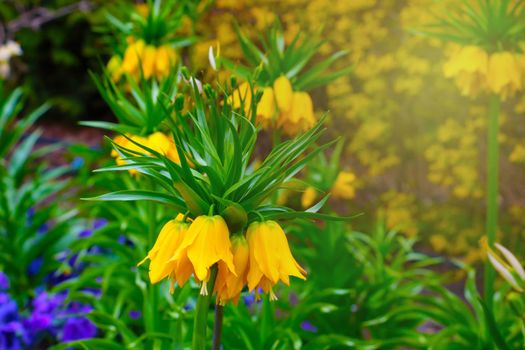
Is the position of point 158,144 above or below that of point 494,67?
below

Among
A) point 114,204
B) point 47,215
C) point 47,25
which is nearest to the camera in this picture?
point 114,204

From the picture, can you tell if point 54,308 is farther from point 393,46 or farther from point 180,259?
point 393,46

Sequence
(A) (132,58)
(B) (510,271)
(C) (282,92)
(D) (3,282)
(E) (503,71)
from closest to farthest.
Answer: (B) (510,271)
(C) (282,92)
(E) (503,71)
(A) (132,58)
(D) (3,282)

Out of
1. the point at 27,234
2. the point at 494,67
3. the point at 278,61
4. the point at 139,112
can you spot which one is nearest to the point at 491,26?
the point at 494,67

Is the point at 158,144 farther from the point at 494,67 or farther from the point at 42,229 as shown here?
the point at 42,229

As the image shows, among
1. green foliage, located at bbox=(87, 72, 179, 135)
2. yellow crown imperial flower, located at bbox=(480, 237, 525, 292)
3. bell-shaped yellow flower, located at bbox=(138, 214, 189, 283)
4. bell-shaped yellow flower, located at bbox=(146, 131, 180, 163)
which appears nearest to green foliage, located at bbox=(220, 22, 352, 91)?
green foliage, located at bbox=(87, 72, 179, 135)

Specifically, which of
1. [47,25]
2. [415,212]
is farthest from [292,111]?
[47,25]
